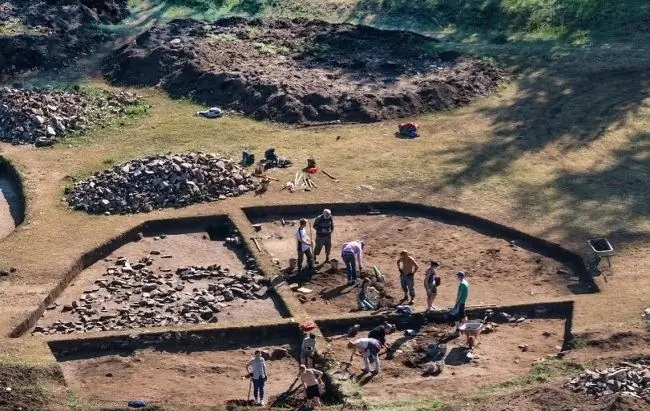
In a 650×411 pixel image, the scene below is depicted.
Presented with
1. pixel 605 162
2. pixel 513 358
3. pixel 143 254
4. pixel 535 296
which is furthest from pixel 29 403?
pixel 605 162

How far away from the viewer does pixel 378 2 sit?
152 feet

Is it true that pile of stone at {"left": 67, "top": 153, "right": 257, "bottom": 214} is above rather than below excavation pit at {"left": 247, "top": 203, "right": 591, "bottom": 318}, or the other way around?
above

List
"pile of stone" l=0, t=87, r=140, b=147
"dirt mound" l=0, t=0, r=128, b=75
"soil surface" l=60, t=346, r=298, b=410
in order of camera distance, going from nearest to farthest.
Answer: "soil surface" l=60, t=346, r=298, b=410, "pile of stone" l=0, t=87, r=140, b=147, "dirt mound" l=0, t=0, r=128, b=75

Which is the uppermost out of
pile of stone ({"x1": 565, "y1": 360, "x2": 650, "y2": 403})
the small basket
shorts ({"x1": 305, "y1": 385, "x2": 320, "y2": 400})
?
the small basket

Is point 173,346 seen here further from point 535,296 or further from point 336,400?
point 535,296

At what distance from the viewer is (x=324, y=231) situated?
27.2 m

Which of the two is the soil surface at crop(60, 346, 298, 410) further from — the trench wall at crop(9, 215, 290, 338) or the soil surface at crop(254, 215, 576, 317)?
the soil surface at crop(254, 215, 576, 317)

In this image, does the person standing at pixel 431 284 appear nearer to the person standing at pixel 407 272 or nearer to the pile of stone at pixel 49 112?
the person standing at pixel 407 272

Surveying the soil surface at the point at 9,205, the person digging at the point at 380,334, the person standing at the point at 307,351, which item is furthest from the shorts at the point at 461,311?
the soil surface at the point at 9,205

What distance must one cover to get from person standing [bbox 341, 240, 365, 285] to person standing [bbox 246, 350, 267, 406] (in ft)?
17.5

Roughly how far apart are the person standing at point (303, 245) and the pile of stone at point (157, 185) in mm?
4408

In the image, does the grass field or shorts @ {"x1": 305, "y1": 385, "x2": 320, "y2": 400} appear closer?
shorts @ {"x1": 305, "y1": 385, "x2": 320, "y2": 400}

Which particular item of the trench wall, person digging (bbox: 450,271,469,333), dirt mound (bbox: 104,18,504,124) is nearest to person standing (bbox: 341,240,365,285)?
the trench wall

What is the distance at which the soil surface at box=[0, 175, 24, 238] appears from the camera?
98.8 ft
